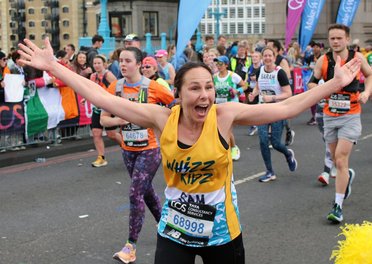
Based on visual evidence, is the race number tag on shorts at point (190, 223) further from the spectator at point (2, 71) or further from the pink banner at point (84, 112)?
the pink banner at point (84, 112)

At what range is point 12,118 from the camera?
10.7 meters

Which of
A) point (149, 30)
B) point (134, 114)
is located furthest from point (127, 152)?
point (149, 30)

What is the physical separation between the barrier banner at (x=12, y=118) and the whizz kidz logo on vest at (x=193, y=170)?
775 cm

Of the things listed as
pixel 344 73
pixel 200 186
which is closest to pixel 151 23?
pixel 344 73

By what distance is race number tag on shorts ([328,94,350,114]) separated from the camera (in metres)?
6.54

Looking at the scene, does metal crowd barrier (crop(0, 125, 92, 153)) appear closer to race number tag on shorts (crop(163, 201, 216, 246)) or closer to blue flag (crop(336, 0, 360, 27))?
race number tag on shorts (crop(163, 201, 216, 246))

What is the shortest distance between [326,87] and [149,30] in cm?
4298

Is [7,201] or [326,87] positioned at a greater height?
[326,87]

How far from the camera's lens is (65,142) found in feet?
39.8

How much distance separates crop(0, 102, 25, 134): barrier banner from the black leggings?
774 cm

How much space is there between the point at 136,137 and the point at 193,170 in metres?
2.11

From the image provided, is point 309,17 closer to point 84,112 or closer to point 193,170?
point 84,112

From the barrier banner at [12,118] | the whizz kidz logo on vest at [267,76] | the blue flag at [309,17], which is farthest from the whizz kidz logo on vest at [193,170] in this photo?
the blue flag at [309,17]

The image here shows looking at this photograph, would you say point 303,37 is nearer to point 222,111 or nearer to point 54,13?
point 222,111
